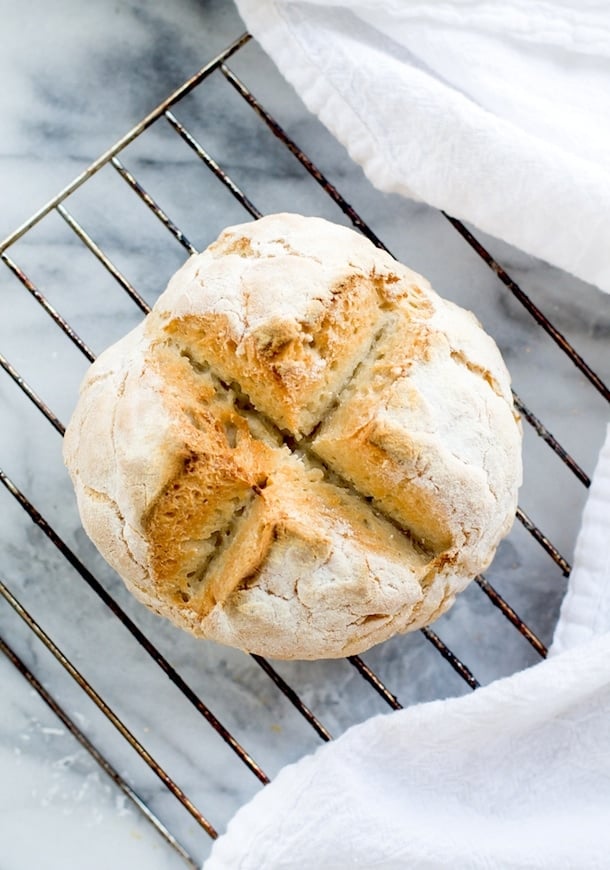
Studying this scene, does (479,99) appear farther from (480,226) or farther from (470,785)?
(470,785)

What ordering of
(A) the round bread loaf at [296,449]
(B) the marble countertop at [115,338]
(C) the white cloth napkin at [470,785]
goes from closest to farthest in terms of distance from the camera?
(A) the round bread loaf at [296,449]
(C) the white cloth napkin at [470,785]
(B) the marble countertop at [115,338]

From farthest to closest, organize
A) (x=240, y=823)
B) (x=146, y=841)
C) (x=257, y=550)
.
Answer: (x=146, y=841), (x=240, y=823), (x=257, y=550)

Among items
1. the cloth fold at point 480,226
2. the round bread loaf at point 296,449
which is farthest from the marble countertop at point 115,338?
the round bread loaf at point 296,449

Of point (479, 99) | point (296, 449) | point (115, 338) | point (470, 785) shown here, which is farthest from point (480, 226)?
point (470, 785)

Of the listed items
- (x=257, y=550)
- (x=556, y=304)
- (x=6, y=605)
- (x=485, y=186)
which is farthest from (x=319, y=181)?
(x=6, y=605)

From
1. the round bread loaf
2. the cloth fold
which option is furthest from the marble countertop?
the round bread loaf

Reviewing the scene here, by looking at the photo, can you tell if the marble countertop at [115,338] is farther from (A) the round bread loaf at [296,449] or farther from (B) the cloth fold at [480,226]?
(A) the round bread loaf at [296,449]

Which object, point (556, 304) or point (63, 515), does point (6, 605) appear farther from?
point (556, 304)
